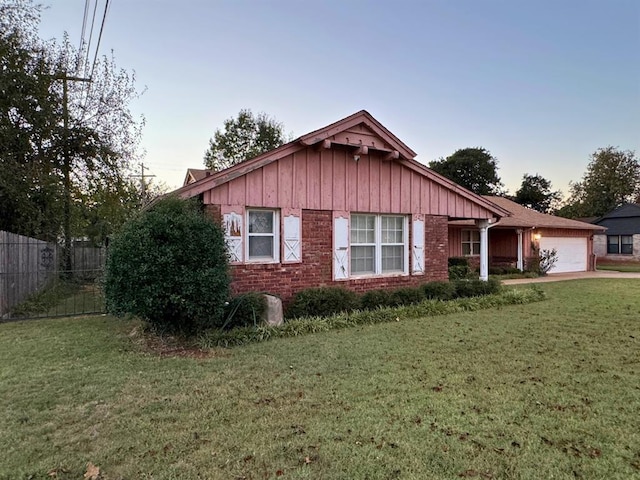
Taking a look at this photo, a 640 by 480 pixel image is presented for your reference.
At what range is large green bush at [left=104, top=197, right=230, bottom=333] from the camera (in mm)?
6285

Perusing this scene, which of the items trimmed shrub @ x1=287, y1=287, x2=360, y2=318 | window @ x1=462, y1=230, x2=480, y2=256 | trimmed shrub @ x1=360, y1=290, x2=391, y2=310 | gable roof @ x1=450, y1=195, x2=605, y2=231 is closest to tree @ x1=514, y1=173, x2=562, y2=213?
gable roof @ x1=450, y1=195, x2=605, y2=231

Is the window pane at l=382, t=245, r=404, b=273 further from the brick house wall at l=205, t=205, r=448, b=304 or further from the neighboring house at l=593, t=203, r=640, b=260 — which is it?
the neighboring house at l=593, t=203, r=640, b=260

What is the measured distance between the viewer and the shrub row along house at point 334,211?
8.23m

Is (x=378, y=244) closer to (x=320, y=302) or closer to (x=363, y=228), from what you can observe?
(x=363, y=228)

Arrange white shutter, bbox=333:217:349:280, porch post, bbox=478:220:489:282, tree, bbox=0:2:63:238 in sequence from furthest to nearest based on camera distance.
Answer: tree, bbox=0:2:63:238 → porch post, bbox=478:220:489:282 → white shutter, bbox=333:217:349:280

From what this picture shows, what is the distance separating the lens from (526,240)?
799 inches

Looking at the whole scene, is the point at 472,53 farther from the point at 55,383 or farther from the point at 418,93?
the point at 55,383

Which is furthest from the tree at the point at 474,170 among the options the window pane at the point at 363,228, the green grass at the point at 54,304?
the green grass at the point at 54,304

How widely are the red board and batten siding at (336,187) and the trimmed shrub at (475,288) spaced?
2051 millimetres

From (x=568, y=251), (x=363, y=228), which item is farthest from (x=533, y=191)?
(x=363, y=228)

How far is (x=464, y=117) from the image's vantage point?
1714 centimetres

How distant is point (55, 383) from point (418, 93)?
14362 mm

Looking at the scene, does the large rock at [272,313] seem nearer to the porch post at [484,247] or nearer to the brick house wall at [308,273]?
the brick house wall at [308,273]

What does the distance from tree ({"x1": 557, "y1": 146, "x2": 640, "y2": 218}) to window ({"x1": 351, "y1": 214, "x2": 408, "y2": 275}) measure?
40.7m
